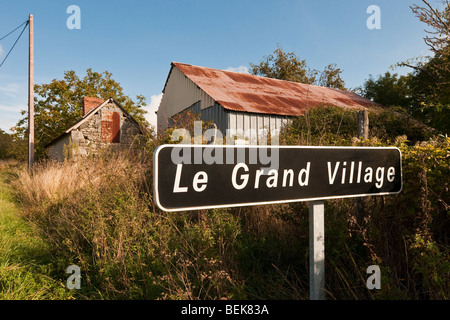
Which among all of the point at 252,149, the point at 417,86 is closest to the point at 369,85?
the point at 417,86

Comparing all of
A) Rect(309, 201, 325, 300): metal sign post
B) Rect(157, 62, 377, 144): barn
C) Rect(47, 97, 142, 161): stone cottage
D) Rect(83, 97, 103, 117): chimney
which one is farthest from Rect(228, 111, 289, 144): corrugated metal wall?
Rect(83, 97, 103, 117): chimney

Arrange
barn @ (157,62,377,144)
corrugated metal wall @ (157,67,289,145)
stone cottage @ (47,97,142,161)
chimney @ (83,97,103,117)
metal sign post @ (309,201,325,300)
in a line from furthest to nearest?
chimney @ (83,97,103,117) < stone cottage @ (47,97,142,161) < barn @ (157,62,377,144) < corrugated metal wall @ (157,67,289,145) < metal sign post @ (309,201,325,300)

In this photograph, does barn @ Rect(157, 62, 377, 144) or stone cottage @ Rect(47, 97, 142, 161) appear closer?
barn @ Rect(157, 62, 377, 144)

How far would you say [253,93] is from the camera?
13.4 meters

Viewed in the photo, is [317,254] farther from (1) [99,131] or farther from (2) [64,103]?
(2) [64,103]

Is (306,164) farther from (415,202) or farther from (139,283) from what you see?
(139,283)

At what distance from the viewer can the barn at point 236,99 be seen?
10.9m

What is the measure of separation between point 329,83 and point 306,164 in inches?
1336

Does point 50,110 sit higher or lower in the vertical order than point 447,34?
higher

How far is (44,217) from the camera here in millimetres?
5703

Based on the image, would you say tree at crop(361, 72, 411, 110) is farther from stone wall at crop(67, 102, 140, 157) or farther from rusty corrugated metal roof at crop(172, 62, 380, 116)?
stone wall at crop(67, 102, 140, 157)

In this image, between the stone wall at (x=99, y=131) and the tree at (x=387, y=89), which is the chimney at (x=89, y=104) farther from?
the tree at (x=387, y=89)

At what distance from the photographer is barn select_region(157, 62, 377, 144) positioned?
10.9 metres

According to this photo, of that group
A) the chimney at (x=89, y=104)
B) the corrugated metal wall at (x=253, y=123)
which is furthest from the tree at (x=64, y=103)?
the corrugated metal wall at (x=253, y=123)
